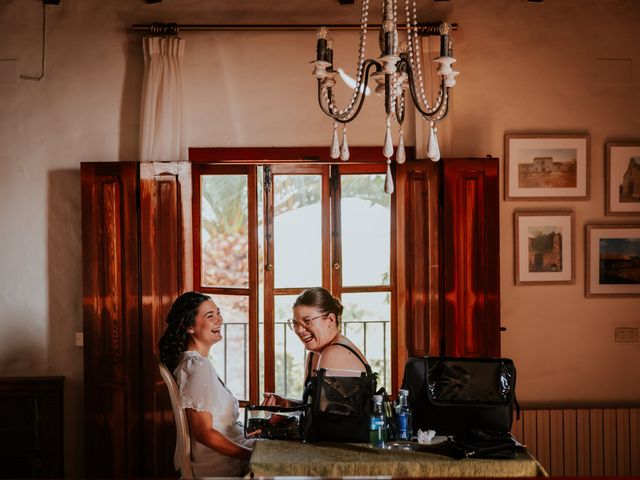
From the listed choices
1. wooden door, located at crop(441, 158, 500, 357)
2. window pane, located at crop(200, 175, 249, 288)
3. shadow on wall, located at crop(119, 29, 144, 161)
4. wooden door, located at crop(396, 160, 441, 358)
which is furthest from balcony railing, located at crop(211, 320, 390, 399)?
shadow on wall, located at crop(119, 29, 144, 161)

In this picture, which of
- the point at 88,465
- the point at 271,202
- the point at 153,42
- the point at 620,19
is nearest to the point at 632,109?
the point at 620,19

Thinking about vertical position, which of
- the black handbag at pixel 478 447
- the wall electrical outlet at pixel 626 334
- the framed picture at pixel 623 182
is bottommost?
the black handbag at pixel 478 447

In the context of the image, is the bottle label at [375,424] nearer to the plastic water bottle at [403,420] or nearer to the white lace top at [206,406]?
the plastic water bottle at [403,420]

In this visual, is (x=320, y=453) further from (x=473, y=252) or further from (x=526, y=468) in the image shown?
(x=473, y=252)

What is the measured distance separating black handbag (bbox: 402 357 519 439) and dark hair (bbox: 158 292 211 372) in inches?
44.7

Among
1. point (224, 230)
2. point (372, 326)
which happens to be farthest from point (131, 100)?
point (372, 326)

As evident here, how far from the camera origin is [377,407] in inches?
116

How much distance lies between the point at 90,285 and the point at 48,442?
44.7 inches

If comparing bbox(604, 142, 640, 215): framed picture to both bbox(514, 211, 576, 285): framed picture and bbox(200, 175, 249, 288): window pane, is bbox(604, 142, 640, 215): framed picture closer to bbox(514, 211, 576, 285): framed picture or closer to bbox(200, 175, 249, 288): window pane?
bbox(514, 211, 576, 285): framed picture

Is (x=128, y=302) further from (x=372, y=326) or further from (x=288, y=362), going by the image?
(x=372, y=326)

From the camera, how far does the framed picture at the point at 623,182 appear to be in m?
4.57

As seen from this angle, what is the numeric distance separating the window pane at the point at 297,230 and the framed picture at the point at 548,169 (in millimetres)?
1354

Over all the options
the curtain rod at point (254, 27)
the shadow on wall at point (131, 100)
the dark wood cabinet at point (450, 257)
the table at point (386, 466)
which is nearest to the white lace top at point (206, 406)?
the table at point (386, 466)

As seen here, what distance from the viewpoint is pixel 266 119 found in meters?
4.52
